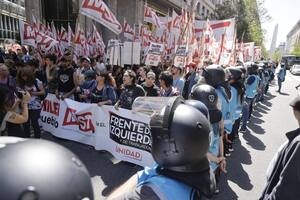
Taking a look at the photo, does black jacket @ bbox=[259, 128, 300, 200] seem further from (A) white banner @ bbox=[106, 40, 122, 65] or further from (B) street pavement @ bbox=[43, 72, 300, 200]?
(A) white banner @ bbox=[106, 40, 122, 65]

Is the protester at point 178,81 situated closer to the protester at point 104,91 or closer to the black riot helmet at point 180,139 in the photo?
the protester at point 104,91

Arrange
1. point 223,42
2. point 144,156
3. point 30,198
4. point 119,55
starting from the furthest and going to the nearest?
1. point 223,42
2. point 119,55
3. point 144,156
4. point 30,198

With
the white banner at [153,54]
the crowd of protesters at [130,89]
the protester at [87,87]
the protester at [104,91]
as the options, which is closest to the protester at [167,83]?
the crowd of protesters at [130,89]

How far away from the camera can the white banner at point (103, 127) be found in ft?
17.0

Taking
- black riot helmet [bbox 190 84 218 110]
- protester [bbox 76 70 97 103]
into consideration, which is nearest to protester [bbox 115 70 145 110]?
protester [bbox 76 70 97 103]

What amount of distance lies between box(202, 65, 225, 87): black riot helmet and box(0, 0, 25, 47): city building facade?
3686 centimetres

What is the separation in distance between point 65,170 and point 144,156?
4.15 m

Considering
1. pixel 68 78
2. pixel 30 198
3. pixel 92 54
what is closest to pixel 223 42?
pixel 92 54

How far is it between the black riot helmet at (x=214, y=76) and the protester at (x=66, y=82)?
11.2 feet

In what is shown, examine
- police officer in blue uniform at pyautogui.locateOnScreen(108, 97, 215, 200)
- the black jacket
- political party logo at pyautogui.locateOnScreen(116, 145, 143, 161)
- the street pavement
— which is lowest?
the street pavement

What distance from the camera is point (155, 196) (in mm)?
1279

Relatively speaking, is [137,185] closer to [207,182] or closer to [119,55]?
[207,182]

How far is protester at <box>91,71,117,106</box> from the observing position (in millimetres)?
5875

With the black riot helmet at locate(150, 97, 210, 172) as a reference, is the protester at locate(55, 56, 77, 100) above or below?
below
